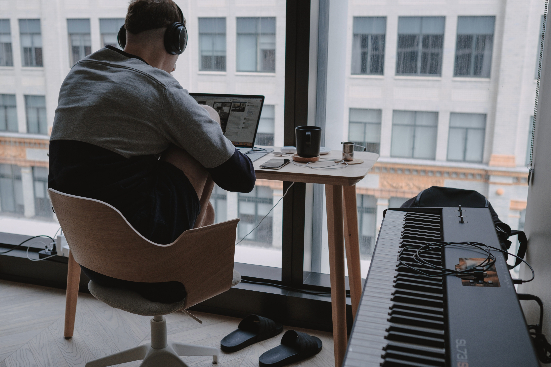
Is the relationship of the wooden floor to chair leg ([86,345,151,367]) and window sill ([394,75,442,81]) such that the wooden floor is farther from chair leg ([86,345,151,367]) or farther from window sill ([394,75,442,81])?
window sill ([394,75,442,81])

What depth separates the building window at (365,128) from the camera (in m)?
2.07

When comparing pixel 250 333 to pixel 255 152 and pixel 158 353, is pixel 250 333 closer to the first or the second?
pixel 158 353

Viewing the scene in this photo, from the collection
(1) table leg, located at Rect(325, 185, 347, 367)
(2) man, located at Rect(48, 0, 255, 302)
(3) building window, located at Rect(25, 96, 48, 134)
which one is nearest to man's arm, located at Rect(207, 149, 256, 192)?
(2) man, located at Rect(48, 0, 255, 302)

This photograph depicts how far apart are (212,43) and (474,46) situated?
42.5 inches

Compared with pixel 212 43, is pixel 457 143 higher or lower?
lower

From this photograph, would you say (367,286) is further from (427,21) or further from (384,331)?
(427,21)

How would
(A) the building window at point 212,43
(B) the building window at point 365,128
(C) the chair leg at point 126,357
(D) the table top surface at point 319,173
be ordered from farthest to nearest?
(A) the building window at point 212,43, (B) the building window at point 365,128, (C) the chair leg at point 126,357, (D) the table top surface at point 319,173

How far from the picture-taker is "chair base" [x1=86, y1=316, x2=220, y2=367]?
1.62m

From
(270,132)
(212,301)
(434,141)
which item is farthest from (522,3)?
(212,301)

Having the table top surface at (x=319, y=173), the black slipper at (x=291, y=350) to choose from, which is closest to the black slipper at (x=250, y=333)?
the black slipper at (x=291, y=350)

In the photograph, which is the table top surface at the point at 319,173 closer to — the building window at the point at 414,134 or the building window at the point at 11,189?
the building window at the point at 414,134

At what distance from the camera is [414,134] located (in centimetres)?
203

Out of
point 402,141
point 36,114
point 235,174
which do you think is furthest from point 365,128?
point 36,114

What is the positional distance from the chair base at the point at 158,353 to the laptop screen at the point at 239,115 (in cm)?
70
